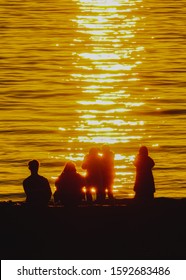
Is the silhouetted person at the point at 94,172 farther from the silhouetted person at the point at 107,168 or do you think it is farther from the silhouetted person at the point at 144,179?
the silhouetted person at the point at 144,179

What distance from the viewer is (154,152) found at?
126ft

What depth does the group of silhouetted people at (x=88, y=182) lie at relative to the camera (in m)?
22.1

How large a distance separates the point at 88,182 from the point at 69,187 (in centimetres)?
125

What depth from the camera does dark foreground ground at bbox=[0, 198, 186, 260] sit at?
20391 mm

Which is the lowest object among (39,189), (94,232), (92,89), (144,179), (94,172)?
(94,232)

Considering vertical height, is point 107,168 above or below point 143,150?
below

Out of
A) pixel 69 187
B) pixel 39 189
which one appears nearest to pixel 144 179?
pixel 69 187

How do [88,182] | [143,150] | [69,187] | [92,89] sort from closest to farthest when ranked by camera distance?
[69,187] → [143,150] → [88,182] → [92,89]

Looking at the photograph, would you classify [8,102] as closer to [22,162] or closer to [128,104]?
[128,104]

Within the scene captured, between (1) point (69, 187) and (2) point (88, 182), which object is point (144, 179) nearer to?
(2) point (88, 182)

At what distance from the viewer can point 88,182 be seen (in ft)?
78.7

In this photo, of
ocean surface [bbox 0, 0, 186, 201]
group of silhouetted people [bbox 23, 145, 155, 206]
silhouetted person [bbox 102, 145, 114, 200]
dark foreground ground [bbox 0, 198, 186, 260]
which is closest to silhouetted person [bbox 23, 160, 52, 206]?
group of silhouetted people [bbox 23, 145, 155, 206]

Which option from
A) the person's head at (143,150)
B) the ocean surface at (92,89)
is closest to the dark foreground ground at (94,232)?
the person's head at (143,150)
